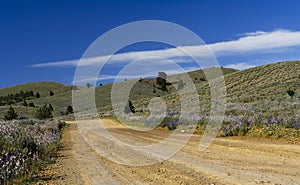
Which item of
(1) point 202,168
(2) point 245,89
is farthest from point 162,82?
(1) point 202,168

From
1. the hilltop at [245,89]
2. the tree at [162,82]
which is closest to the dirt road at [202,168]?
the hilltop at [245,89]

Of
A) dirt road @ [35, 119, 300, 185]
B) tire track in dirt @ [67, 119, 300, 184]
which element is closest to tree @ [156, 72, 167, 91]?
dirt road @ [35, 119, 300, 185]

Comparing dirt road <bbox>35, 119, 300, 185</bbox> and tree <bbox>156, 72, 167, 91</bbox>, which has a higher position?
tree <bbox>156, 72, 167, 91</bbox>

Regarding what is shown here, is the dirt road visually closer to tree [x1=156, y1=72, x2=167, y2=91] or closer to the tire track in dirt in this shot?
the tire track in dirt

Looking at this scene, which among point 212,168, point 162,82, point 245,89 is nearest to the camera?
point 212,168

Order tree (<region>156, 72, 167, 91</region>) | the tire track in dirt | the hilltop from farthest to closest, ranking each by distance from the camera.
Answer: tree (<region>156, 72, 167, 91</region>) → the hilltop → the tire track in dirt

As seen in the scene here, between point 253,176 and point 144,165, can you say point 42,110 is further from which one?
point 253,176

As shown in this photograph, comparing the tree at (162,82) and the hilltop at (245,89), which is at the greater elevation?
the tree at (162,82)

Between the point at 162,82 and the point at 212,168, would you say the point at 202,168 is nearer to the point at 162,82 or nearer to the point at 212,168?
the point at 212,168

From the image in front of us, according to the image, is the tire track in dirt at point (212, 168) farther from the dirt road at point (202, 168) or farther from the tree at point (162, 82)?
the tree at point (162, 82)

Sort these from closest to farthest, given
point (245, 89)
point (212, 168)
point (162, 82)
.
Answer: point (212, 168)
point (245, 89)
point (162, 82)

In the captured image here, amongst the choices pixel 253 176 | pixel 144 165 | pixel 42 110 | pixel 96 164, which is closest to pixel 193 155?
pixel 144 165

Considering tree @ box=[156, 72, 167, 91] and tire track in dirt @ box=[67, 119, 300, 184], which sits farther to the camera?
tree @ box=[156, 72, 167, 91]

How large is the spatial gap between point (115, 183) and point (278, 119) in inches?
503
